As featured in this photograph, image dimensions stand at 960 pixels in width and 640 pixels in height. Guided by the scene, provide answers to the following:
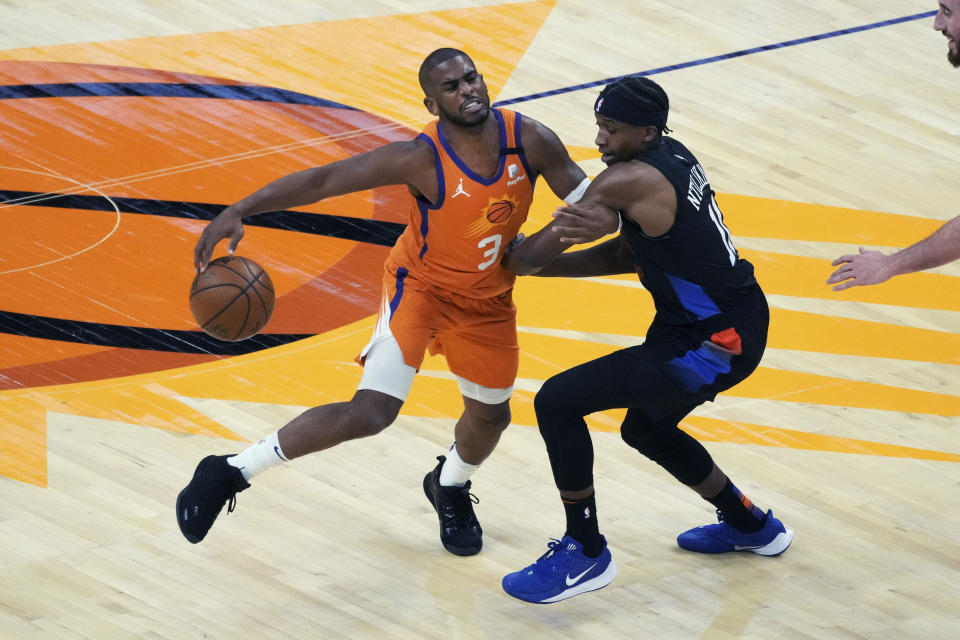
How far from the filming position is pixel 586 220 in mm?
4750

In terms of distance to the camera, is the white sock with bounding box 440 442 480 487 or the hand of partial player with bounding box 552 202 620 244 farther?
the white sock with bounding box 440 442 480 487

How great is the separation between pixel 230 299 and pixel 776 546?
2162mm

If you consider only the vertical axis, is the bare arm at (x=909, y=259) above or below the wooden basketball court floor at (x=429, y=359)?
above

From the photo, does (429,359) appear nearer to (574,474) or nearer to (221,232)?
(574,474)

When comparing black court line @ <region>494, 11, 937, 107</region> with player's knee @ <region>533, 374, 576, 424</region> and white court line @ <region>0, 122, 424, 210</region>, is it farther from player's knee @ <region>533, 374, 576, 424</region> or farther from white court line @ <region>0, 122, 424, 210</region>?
player's knee @ <region>533, 374, 576, 424</region>

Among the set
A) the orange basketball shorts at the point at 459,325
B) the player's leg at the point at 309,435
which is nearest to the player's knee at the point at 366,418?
the player's leg at the point at 309,435

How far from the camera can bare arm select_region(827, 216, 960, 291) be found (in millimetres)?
4512

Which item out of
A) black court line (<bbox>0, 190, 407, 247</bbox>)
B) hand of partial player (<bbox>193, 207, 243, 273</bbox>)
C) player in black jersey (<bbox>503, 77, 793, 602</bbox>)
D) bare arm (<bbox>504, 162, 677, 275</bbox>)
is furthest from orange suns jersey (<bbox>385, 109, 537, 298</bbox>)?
black court line (<bbox>0, 190, 407, 247</bbox>)

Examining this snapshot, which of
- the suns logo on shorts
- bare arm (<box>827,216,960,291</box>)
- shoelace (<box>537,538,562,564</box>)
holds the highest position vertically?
bare arm (<box>827,216,960,291</box>)

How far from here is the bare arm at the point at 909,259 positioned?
451cm

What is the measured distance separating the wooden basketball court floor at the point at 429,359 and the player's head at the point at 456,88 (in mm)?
1559

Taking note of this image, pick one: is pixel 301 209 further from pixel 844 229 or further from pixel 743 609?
pixel 743 609

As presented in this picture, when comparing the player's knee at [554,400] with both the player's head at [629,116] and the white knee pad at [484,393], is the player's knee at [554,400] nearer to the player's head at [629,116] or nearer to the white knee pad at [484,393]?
the white knee pad at [484,393]

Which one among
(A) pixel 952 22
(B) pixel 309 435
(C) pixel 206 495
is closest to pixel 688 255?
(A) pixel 952 22
